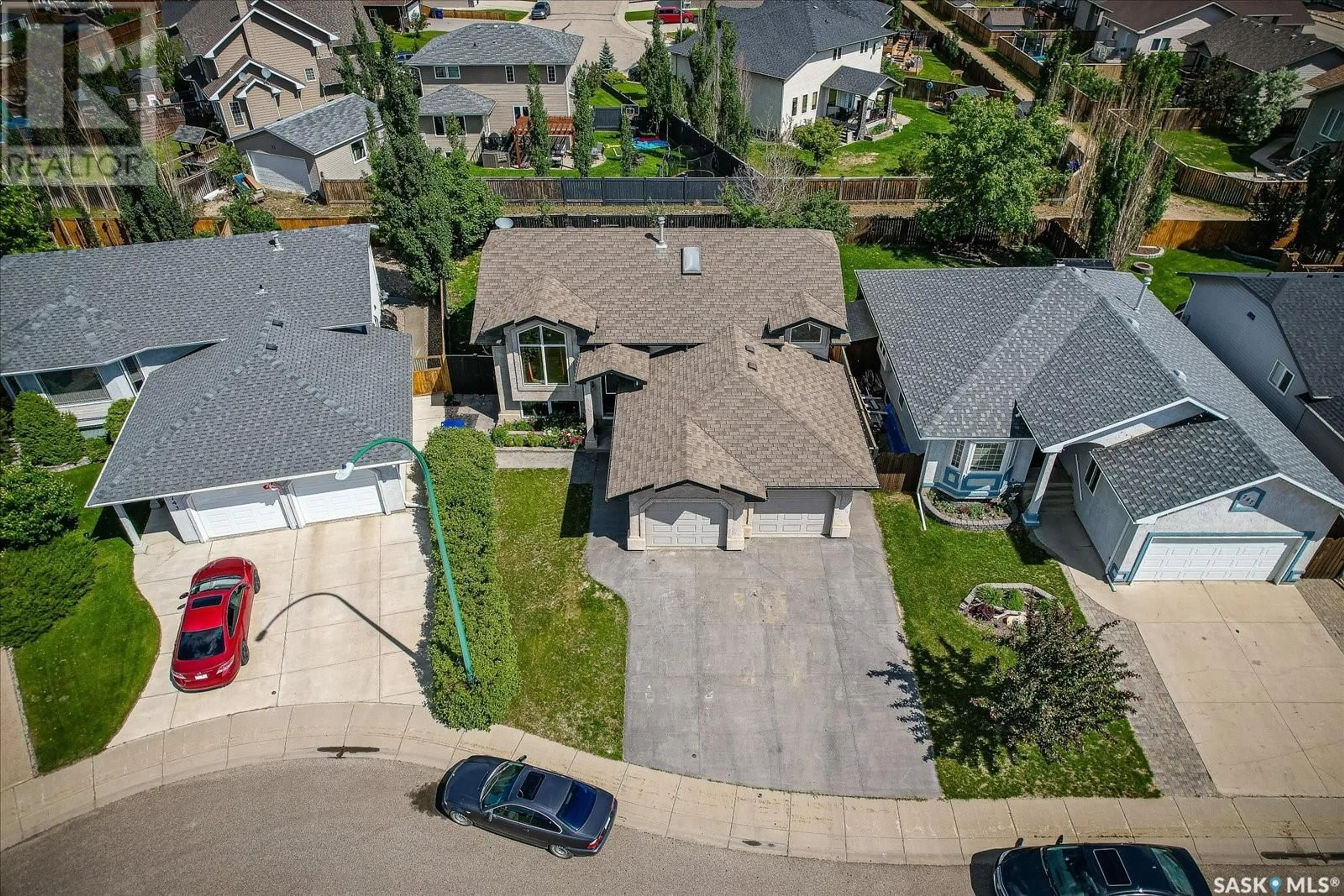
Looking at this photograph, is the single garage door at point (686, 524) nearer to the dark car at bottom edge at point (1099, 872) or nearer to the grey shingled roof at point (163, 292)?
the dark car at bottom edge at point (1099, 872)

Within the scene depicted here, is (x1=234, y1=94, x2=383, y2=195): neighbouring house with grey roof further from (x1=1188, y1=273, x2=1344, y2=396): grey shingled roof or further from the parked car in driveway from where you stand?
(x1=1188, y1=273, x2=1344, y2=396): grey shingled roof

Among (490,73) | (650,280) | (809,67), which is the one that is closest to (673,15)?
(809,67)

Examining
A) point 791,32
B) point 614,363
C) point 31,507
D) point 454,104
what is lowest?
point 31,507

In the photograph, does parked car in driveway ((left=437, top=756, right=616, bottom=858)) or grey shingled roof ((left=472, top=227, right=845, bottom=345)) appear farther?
grey shingled roof ((left=472, top=227, right=845, bottom=345))

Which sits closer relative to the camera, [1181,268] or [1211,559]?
[1211,559]

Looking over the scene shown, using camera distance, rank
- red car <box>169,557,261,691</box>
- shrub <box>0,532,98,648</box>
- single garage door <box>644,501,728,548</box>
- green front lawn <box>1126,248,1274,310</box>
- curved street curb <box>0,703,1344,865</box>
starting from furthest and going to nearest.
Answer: green front lawn <box>1126,248,1274,310</box> → single garage door <box>644,501,728,548</box> → shrub <box>0,532,98,648</box> → red car <box>169,557,261,691</box> → curved street curb <box>0,703,1344,865</box>

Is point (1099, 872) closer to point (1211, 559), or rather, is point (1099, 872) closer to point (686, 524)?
point (1211, 559)

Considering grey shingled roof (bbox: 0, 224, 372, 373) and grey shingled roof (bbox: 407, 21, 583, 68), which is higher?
grey shingled roof (bbox: 407, 21, 583, 68)

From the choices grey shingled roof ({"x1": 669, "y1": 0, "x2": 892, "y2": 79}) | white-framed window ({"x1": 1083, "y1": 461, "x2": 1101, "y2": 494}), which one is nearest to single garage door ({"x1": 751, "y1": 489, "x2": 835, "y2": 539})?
white-framed window ({"x1": 1083, "y1": 461, "x2": 1101, "y2": 494})

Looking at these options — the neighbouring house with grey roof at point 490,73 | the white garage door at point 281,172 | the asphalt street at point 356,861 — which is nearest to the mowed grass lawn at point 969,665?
the asphalt street at point 356,861
